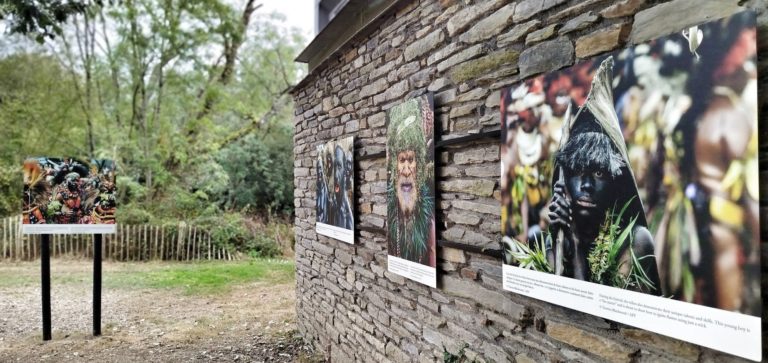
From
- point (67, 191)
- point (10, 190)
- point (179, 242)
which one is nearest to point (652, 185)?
point (67, 191)

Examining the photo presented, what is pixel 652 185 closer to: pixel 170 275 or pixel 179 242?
pixel 170 275

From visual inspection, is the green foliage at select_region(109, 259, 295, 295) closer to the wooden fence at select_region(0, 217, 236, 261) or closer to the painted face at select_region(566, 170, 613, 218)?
the wooden fence at select_region(0, 217, 236, 261)

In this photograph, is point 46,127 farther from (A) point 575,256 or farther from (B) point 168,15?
(A) point 575,256

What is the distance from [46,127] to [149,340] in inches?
360

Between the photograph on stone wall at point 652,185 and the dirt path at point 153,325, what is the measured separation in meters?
3.41

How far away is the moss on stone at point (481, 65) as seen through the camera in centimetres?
226

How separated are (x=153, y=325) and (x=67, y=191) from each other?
184 centimetres

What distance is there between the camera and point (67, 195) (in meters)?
5.45

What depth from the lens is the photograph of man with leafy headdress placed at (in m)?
2.83

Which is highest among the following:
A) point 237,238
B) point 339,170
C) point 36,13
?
point 36,13

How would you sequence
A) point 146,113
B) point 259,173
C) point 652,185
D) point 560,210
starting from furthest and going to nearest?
1. point 259,173
2. point 146,113
3. point 560,210
4. point 652,185

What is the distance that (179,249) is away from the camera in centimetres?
1041

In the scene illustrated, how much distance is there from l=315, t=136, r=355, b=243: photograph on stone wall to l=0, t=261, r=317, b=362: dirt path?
138 cm

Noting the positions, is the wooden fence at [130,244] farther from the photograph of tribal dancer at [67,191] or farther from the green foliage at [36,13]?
the green foliage at [36,13]
